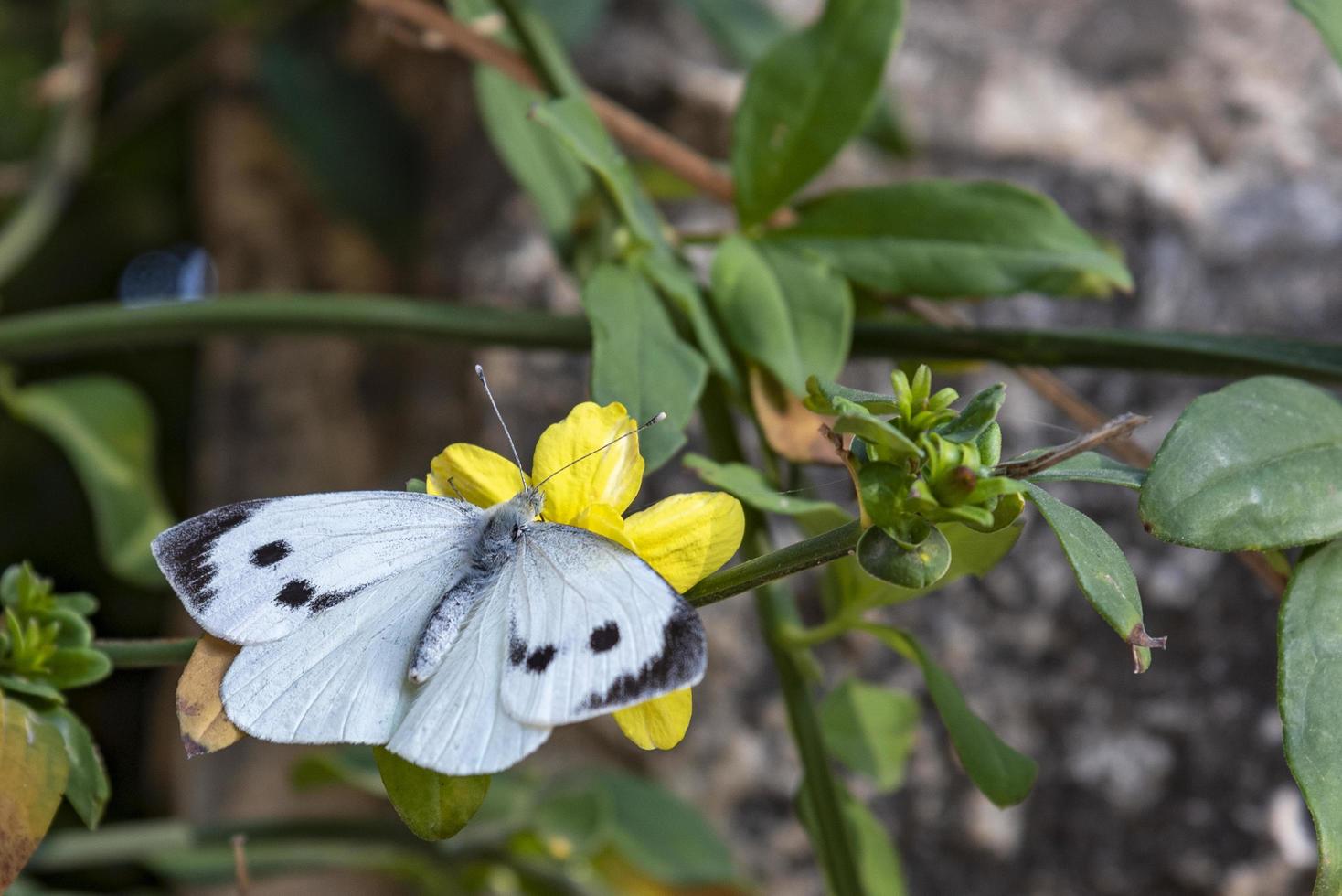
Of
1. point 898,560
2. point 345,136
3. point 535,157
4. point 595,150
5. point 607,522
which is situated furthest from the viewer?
point 345,136

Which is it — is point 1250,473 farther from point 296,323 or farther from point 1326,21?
point 296,323

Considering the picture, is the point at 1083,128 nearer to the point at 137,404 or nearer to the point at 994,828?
the point at 994,828

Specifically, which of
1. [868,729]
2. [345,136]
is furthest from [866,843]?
[345,136]

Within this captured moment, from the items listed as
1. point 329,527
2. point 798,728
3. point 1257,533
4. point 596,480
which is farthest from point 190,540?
point 1257,533

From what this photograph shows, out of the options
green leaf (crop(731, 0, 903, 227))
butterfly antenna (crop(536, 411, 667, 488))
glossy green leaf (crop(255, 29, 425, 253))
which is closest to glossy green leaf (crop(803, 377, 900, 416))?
butterfly antenna (crop(536, 411, 667, 488))

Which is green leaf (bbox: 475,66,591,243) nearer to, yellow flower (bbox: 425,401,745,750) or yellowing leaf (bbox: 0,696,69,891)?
yellow flower (bbox: 425,401,745,750)
